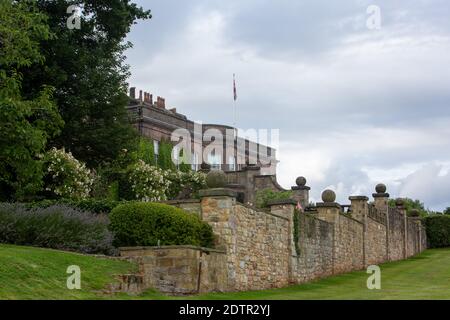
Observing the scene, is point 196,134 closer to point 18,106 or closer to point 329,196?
point 329,196

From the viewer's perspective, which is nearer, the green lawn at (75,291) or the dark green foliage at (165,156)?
the green lawn at (75,291)

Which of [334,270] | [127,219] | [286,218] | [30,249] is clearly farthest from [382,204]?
[30,249]

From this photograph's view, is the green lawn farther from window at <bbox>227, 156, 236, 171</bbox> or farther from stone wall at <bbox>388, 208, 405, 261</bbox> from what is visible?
window at <bbox>227, 156, 236, 171</bbox>

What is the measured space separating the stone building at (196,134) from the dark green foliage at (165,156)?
1.37ft

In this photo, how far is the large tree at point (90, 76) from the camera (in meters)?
31.0

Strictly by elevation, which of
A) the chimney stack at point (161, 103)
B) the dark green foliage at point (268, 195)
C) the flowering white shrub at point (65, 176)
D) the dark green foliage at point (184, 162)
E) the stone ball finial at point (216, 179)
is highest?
the chimney stack at point (161, 103)

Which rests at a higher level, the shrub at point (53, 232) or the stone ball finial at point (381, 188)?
the stone ball finial at point (381, 188)

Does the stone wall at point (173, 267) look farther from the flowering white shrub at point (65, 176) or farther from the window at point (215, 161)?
the window at point (215, 161)

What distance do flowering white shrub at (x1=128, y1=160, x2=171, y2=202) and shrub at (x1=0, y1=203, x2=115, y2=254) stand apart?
17.8 metres

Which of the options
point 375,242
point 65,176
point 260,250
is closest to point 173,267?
point 260,250

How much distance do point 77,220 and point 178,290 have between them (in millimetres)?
3218

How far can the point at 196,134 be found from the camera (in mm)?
56875

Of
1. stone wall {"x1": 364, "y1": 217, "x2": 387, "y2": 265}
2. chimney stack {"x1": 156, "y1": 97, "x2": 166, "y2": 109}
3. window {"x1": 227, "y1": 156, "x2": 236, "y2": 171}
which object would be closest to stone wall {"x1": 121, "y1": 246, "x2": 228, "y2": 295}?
stone wall {"x1": 364, "y1": 217, "x2": 387, "y2": 265}

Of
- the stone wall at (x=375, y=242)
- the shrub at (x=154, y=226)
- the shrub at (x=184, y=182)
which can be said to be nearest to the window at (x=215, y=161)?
the shrub at (x=184, y=182)
